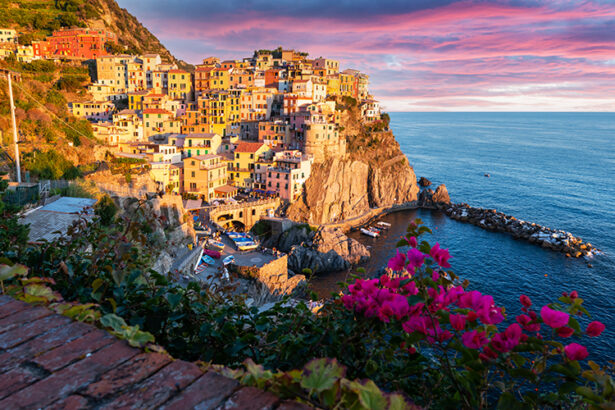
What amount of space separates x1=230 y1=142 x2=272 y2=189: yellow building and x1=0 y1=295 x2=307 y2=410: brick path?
48600 millimetres

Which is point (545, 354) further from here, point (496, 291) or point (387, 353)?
point (496, 291)

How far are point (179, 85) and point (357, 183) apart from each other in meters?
34.0

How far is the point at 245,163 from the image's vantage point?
5069cm

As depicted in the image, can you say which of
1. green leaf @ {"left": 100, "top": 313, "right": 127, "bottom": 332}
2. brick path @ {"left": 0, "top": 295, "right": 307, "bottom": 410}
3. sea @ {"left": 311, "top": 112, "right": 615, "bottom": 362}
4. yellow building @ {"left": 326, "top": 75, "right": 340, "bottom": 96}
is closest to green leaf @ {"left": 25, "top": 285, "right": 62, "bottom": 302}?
brick path @ {"left": 0, "top": 295, "right": 307, "bottom": 410}

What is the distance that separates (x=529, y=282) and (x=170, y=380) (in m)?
38.8

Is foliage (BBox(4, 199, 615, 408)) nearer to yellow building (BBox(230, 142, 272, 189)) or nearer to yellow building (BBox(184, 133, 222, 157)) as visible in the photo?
yellow building (BBox(184, 133, 222, 157))

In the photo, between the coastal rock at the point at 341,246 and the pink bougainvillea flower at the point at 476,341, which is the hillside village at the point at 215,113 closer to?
the coastal rock at the point at 341,246

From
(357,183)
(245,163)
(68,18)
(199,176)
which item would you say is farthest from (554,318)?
(68,18)

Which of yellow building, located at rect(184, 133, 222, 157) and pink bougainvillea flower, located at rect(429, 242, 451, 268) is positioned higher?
pink bougainvillea flower, located at rect(429, 242, 451, 268)

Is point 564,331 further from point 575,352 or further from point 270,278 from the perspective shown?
point 270,278

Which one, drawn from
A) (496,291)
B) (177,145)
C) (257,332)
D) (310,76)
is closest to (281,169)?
(177,145)

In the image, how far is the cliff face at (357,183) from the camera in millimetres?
50469

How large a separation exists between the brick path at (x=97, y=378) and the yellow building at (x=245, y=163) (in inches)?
1913

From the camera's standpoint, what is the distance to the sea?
32.3 metres
